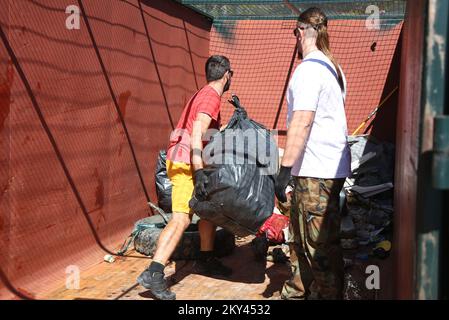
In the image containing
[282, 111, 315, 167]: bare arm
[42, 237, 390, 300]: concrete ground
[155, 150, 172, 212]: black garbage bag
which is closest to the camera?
[282, 111, 315, 167]: bare arm

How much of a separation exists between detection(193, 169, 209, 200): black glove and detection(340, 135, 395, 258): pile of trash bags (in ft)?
6.57

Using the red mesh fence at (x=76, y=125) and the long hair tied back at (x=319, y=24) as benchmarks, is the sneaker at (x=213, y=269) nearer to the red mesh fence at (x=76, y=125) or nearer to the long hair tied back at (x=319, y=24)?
the red mesh fence at (x=76, y=125)

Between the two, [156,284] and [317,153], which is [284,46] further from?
[156,284]

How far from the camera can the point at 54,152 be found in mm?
4566

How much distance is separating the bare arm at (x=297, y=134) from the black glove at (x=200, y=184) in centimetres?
94

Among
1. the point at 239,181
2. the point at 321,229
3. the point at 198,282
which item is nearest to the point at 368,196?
the point at 198,282

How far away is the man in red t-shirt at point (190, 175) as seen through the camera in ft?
14.0

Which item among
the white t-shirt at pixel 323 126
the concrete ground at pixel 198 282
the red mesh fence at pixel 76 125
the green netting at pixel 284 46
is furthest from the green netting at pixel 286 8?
the white t-shirt at pixel 323 126

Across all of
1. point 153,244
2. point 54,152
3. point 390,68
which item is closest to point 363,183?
point 390,68

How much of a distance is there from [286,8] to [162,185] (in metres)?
3.17

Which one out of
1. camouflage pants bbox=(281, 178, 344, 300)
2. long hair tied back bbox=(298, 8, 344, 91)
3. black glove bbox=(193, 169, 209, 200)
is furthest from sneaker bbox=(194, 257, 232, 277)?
long hair tied back bbox=(298, 8, 344, 91)

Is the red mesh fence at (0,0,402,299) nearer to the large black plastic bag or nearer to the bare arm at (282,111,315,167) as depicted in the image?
the large black plastic bag

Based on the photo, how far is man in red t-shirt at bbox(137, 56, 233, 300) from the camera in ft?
14.0

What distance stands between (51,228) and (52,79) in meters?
1.20
